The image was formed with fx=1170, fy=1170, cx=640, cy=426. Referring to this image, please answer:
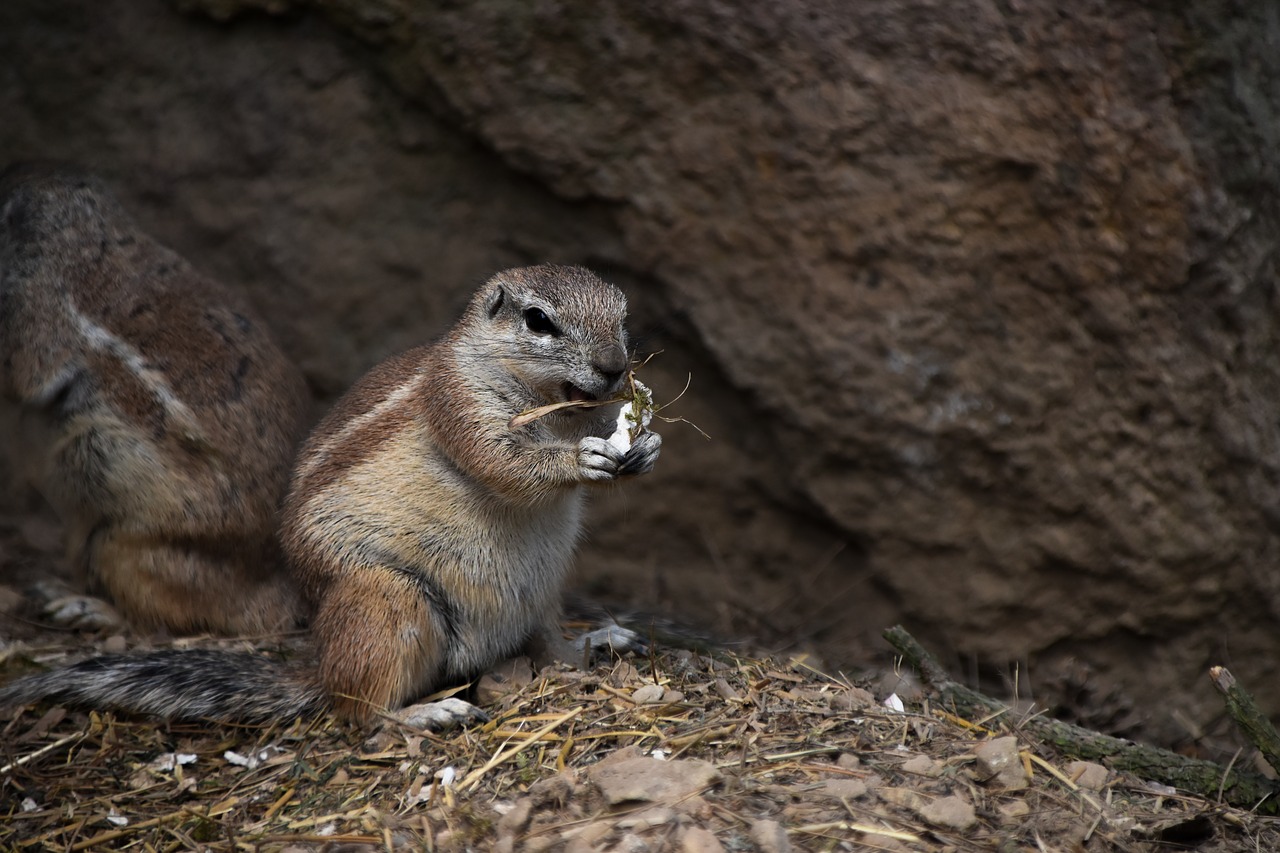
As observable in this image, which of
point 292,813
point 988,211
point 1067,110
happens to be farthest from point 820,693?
point 1067,110

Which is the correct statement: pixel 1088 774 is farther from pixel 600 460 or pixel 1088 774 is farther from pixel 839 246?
pixel 839 246

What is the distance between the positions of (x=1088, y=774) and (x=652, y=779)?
5.15ft

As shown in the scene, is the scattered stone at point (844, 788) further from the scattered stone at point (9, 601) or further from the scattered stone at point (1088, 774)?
the scattered stone at point (9, 601)

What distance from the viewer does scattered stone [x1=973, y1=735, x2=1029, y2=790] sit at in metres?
3.81

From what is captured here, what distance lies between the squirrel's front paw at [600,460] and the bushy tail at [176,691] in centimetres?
136

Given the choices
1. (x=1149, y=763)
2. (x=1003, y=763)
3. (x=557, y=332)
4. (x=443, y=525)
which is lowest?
(x=1149, y=763)

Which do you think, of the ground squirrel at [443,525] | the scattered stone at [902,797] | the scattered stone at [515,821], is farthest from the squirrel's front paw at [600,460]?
the scattered stone at [902,797]

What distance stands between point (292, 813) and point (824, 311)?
3.50m

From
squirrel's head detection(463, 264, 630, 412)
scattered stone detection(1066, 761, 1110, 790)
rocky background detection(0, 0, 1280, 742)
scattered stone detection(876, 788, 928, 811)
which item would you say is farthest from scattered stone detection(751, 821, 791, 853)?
rocky background detection(0, 0, 1280, 742)

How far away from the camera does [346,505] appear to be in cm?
456

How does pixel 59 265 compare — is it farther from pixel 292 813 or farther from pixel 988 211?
pixel 988 211

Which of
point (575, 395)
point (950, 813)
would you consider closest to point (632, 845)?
point (950, 813)

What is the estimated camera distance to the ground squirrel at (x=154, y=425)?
17.0ft

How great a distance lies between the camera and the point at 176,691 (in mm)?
4457
